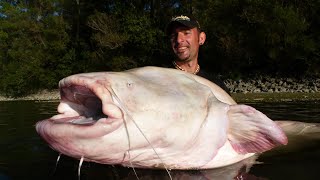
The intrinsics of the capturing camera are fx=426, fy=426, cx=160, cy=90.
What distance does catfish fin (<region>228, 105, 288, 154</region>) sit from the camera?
301cm

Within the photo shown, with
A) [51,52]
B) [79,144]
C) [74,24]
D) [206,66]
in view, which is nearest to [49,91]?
[51,52]

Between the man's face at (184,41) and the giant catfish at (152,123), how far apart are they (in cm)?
143

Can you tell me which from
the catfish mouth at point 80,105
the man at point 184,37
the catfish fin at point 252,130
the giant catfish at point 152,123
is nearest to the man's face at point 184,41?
the man at point 184,37

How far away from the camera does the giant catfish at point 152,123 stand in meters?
2.45

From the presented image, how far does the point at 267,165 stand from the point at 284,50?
2134 centimetres

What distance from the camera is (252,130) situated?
3.09m

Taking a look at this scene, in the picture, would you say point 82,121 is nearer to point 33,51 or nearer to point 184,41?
point 184,41

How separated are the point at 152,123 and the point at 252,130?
852mm

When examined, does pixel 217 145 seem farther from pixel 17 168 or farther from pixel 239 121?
pixel 17 168

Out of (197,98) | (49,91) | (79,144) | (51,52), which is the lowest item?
(49,91)

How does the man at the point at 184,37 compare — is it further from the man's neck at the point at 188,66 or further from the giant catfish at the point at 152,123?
the giant catfish at the point at 152,123

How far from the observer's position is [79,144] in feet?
8.05

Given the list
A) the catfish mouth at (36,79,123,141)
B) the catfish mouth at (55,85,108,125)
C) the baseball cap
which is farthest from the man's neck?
the catfish mouth at (36,79,123,141)

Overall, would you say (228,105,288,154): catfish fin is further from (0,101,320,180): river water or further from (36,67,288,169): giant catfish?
(0,101,320,180): river water
